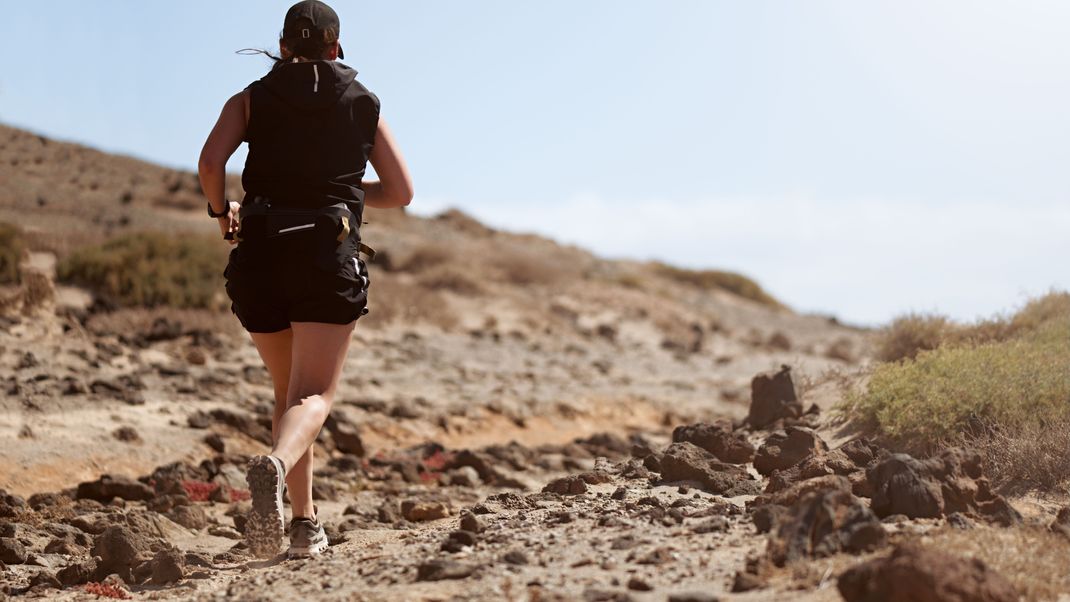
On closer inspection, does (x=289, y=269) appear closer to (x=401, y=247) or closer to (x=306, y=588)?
(x=306, y=588)

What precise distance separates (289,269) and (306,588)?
126 centimetres

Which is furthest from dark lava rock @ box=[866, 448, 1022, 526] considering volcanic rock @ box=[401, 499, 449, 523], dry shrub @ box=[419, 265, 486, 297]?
dry shrub @ box=[419, 265, 486, 297]

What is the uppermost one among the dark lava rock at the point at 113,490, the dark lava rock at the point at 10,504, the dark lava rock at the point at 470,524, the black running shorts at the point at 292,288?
the black running shorts at the point at 292,288

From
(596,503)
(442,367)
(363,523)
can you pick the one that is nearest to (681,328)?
(442,367)

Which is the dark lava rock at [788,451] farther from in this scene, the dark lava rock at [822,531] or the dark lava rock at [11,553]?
the dark lava rock at [11,553]

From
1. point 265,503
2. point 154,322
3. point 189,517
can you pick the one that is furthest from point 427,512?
point 154,322

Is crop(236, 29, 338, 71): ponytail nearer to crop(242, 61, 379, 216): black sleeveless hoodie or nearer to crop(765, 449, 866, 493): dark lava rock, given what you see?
crop(242, 61, 379, 216): black sleeveless hoodie

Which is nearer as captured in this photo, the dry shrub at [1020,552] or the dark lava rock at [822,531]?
the dry shrub at [1020,552]

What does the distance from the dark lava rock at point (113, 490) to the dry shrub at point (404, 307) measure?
34.6 feet

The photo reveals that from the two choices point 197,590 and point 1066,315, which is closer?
point 197,590

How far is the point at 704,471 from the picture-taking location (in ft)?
20.5

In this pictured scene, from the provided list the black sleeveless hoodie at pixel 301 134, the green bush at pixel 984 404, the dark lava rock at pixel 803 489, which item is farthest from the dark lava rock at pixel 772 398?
the black sleeveless hoodie at pixel 301 134

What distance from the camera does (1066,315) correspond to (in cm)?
991

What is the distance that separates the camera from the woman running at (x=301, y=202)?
197 inches
